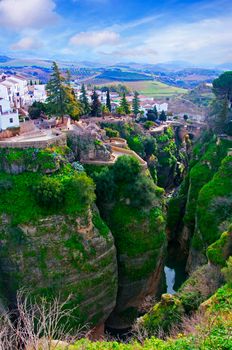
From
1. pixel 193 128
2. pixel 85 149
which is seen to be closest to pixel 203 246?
pixel 85 149

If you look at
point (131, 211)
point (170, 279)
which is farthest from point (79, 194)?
point (170, 279)

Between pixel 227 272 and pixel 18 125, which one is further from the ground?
pixel 18 125

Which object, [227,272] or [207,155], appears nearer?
[227,272]

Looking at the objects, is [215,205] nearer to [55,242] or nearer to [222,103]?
[55,242]

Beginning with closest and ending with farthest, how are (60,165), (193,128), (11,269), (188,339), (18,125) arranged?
(188,339) → (11,269) → (60,165) → (18,125) → (193,128)

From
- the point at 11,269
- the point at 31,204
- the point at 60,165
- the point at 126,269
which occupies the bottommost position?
the point at 126,269

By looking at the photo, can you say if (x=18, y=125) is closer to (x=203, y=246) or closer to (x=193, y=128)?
(x=203, y=246)

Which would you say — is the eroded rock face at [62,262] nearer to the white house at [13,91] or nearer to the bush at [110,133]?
the bush at [110,133]
